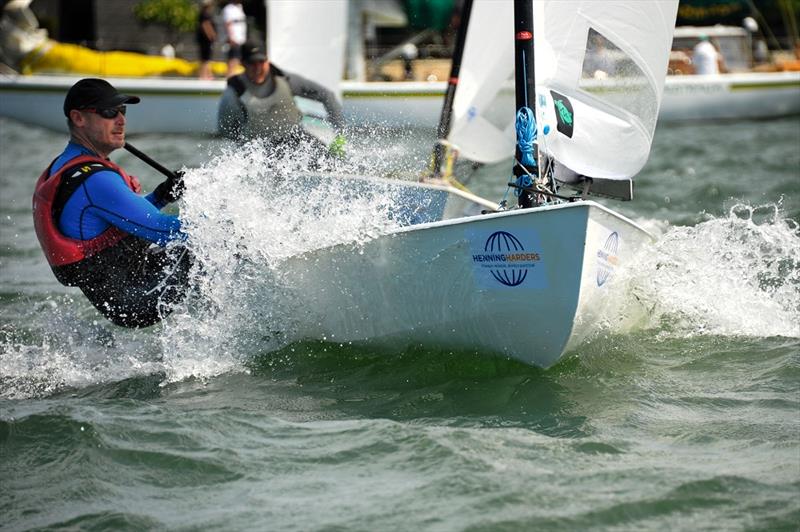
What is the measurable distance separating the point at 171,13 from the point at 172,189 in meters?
13.4

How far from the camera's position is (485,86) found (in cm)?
677

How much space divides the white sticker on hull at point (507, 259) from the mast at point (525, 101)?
1.28 ft

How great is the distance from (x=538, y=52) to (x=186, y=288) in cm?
164

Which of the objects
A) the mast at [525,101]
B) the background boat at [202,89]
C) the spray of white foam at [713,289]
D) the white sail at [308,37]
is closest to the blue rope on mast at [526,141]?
the mast at [525,101]

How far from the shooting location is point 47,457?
3.48 meters

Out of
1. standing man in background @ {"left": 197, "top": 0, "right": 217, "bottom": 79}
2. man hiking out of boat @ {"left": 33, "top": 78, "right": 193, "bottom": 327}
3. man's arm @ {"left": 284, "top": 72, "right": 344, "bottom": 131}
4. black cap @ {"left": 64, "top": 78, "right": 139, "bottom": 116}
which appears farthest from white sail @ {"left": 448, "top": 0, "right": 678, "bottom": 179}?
standing man in background @ {"left": 197, "top": 0, "right": 217, "bottom": 79}

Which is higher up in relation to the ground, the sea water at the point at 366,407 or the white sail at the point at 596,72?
the white sail at the point at 596,72

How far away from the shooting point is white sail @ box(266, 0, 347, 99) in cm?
782

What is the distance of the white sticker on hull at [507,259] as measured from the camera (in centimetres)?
381

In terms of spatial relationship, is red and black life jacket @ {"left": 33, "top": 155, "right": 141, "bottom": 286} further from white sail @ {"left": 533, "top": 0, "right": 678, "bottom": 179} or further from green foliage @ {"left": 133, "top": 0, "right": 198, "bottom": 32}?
green foliage @ {"left": 133, "top": 0, "right": 198, "bottom": 32}

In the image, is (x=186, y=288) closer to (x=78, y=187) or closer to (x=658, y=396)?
(x=78, y=187)

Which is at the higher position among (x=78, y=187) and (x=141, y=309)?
(x=78, y=187)

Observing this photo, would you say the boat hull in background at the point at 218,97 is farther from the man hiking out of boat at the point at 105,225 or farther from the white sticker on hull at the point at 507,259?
the white sticker on hull at the point at 507,259

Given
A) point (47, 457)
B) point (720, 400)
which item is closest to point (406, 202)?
point (720, 400)
